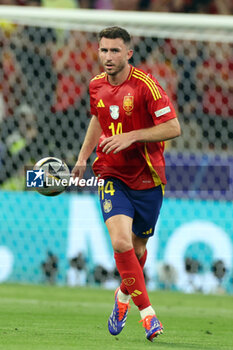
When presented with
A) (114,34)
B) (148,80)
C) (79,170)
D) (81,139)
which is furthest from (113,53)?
(81,139)

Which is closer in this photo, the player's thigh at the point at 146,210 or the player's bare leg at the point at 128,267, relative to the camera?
the player's bare leg at the point at 128,267

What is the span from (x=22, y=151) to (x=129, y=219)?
5.71 meters

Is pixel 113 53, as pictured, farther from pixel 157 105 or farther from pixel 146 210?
pixel 146 210

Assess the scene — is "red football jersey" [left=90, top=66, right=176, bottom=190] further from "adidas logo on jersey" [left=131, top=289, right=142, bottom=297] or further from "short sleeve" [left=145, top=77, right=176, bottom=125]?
"adidas logo on jersey" [left=131, top=289, right=142, bottom=297]

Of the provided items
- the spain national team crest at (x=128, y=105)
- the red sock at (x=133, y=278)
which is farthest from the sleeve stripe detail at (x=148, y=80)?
the red sock at (x=133, y=278)

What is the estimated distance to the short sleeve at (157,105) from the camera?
18.6ft

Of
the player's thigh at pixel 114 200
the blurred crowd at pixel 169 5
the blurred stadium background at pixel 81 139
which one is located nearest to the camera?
the player's thigh at pixel 114 200

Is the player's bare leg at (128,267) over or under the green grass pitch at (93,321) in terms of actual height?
over

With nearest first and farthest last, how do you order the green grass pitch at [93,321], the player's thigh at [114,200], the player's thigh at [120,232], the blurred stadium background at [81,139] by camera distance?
the green grass pitch at [93,321], the player's thigh at [120,232], the player's thigh at [114,200], the blurred stadium background at [81,139]

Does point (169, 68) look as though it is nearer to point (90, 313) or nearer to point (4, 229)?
point (4, 229)

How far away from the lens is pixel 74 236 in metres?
10.3

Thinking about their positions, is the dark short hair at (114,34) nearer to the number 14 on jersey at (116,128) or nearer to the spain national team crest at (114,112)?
the spain national team crest at (114,112)

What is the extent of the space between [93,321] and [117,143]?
2.04m

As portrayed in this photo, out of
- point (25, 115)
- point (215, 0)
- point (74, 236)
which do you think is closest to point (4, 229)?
point (74, 236)
